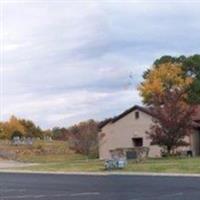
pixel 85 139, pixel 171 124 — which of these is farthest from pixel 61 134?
pixel 171 124

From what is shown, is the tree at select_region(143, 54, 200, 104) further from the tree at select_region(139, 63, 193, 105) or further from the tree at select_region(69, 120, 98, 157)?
the tree at select_region(69, 120, 98, 157)

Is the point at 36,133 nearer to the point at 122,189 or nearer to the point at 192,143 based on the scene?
the point at 192,143

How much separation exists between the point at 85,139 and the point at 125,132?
512cm

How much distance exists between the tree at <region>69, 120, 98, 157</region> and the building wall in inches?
50.2

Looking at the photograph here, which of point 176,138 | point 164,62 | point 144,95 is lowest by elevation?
point 176,138

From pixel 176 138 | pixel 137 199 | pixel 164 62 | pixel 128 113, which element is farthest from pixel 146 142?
pixel 137 199

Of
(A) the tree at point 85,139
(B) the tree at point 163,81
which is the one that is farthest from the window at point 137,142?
(B) the tree at point 163,81

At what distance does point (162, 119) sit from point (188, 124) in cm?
209

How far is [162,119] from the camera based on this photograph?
5209 cm

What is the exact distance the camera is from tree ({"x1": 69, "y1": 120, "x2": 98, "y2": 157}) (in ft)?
222

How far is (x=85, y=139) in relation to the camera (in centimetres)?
Result: 6781

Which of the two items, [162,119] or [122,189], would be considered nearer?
[122,189]

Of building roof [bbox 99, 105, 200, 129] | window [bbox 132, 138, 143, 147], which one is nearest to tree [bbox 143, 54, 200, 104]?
building roof [bbox 99, 105, 200, 129]

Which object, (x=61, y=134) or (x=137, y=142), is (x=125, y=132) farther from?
(x=61, y=134)
